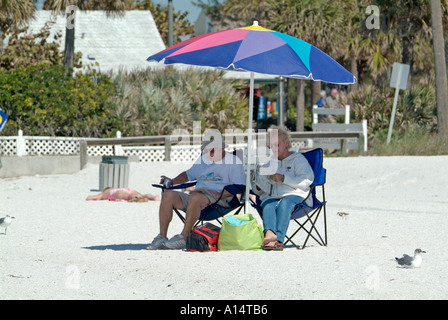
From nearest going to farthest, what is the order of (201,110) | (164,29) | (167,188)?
(167,188) → (201,110) → (164,29)

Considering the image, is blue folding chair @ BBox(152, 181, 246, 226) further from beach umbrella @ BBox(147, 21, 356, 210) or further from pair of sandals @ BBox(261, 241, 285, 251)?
beach umbrella @ BBox(147, 21, 356, 210)

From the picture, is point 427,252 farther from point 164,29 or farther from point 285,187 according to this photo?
point 164,29

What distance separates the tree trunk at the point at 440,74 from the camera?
2325cm

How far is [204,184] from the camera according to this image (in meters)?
9.02

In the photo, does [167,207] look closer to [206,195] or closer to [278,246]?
[206,195]

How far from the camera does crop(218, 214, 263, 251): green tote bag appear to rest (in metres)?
8.44

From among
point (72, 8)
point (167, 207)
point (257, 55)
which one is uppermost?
point (72, 8)

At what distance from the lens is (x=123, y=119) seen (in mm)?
24344

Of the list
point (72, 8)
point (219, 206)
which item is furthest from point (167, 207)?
point (72, 8)

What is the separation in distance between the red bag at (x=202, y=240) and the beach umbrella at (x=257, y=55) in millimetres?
1525

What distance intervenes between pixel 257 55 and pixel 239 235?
5.36 ft

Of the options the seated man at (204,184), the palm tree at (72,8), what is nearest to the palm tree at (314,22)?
the palm tree at (72,8)
